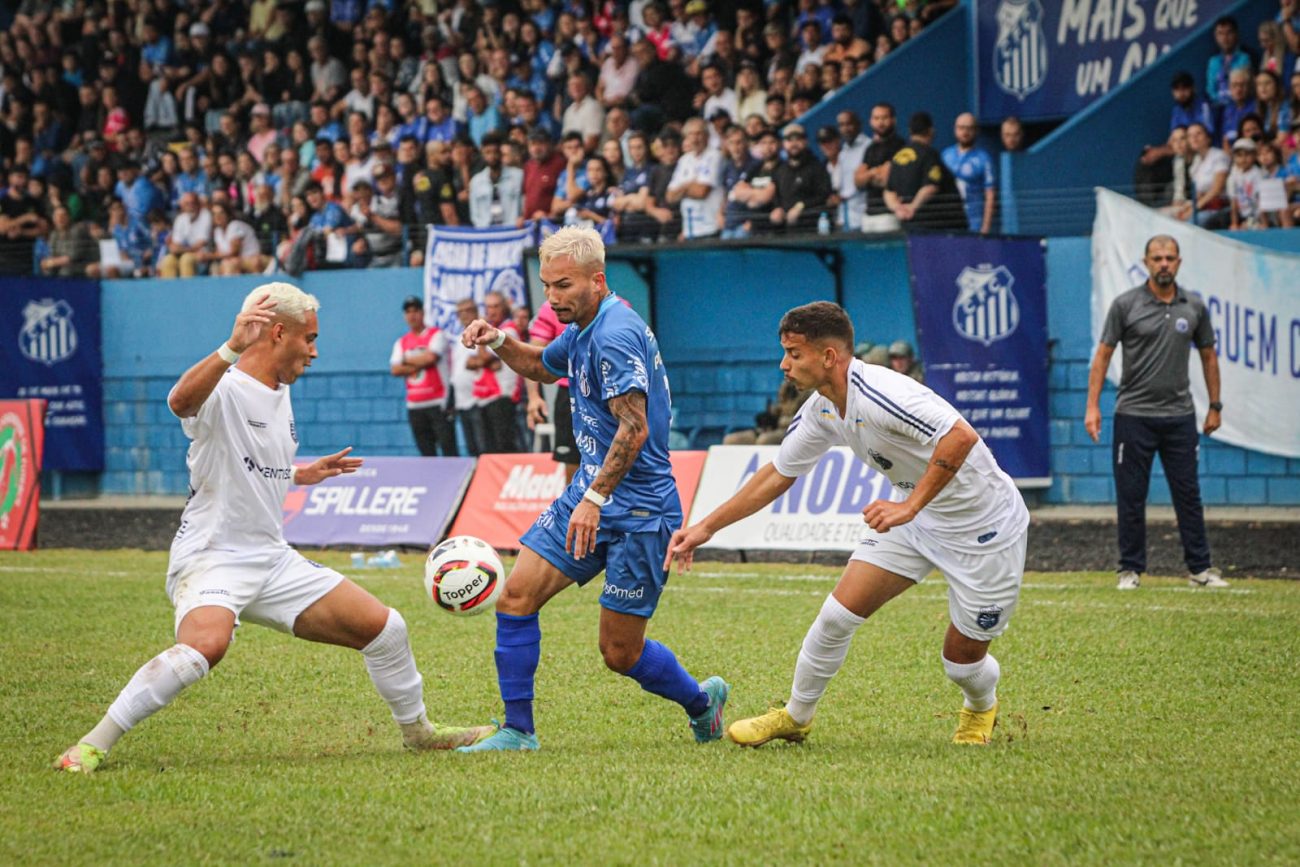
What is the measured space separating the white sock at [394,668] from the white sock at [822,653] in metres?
1.57

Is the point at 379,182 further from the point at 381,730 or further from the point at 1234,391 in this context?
the point at 381,730

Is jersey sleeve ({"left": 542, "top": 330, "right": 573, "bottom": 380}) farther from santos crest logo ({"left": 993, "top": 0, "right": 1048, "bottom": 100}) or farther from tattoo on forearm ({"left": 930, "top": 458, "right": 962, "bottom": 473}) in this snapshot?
santos crest logo ({"left": 993, "top": 0, "right": 1048, "bottom": 100})

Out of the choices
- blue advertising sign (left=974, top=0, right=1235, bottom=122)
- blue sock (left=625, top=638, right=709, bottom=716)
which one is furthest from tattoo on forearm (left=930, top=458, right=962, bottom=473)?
blue advertising sign (left=974, top=0, right=1235, bottom=122)

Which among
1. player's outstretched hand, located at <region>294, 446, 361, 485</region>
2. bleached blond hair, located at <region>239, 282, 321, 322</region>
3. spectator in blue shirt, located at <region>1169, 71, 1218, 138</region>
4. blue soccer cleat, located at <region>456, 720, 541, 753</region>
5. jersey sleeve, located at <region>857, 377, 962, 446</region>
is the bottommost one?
blue soccer cleat, located at <region>456, 720, 541, 753</region>

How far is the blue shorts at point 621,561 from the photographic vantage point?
21.9 ft

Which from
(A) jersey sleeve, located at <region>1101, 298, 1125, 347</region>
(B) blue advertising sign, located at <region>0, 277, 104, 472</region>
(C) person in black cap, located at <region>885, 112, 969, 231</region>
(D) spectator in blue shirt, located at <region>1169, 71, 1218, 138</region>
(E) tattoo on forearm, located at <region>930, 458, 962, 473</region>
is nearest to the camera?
(E) tattoo on forearm, located at <region>930, 458, 962, 473</region>

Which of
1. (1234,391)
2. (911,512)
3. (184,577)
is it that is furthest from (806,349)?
(1234,391)

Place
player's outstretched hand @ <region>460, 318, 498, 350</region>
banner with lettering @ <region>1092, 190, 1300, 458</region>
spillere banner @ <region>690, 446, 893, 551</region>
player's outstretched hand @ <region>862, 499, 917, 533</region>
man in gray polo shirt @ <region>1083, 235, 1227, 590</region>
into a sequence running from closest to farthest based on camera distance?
player's outstretched hand @ <region>862, 499, 917, 533</region>, player's outstretched hand @ <region>460, 318, 498, 350</region>, man in gray polo shirt @ <region>1083, 235, 1227, 590</region>, spillere banner @ <region>690, 446, 893, 551</region>, banner with lettering @ <region>1092, 190, 1300, 458</region>

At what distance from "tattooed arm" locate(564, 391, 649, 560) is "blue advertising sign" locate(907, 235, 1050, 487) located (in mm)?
10866

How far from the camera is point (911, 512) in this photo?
610cm

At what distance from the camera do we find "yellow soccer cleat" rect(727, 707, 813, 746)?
6762 millimetres

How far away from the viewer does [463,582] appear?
691cm

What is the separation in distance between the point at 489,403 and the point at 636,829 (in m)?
14.0

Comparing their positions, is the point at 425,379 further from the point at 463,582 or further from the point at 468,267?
the point at 463,582
